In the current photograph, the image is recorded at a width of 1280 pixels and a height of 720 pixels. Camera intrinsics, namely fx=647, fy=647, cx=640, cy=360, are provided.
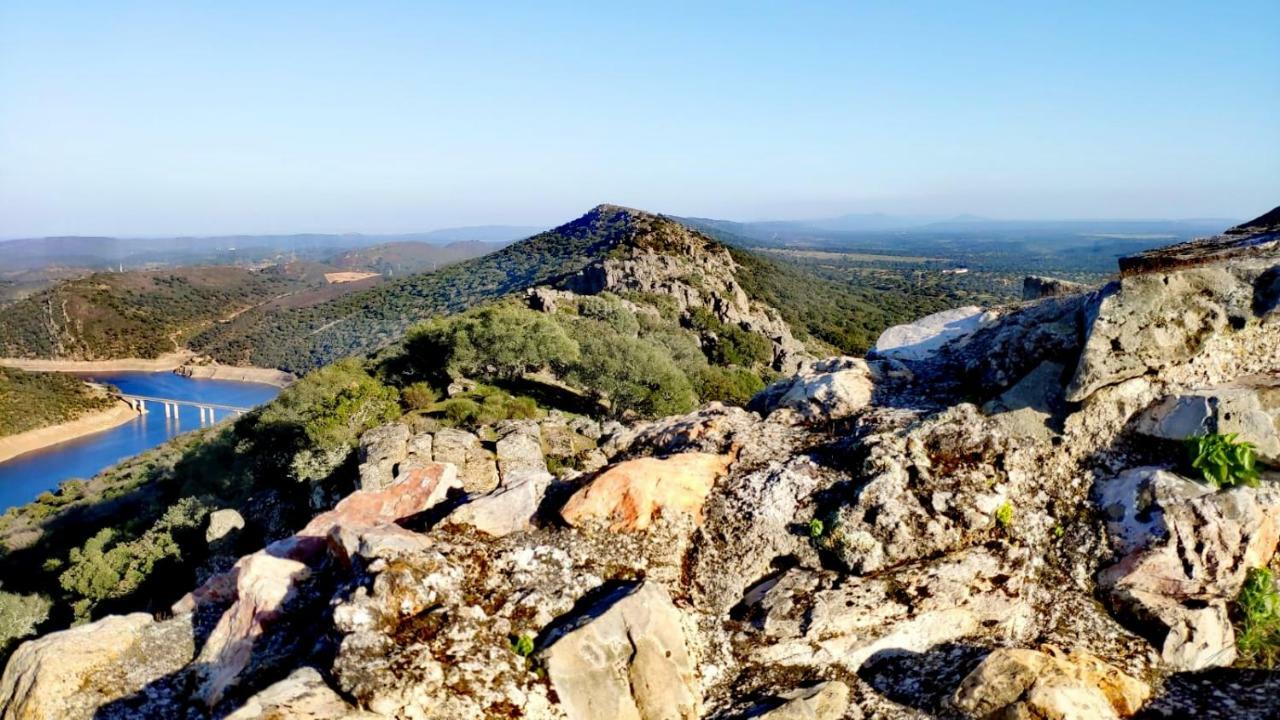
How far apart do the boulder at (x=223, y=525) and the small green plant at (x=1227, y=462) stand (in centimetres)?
2122

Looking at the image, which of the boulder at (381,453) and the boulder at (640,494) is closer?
the boulder at (640,494)

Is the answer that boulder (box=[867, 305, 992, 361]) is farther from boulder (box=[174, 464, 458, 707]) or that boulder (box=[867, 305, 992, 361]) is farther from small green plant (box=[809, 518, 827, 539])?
boulder (box=[174, 464, 458, 707])

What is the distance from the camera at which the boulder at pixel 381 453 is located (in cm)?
1410

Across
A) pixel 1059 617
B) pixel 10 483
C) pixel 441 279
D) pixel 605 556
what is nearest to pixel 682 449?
pixel 605 556

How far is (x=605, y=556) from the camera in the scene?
940cm

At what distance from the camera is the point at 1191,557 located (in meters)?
8.90

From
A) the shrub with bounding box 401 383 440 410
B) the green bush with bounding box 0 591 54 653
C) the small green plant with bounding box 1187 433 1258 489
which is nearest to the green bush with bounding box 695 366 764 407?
the shrub with bounding box 401 383 440 410

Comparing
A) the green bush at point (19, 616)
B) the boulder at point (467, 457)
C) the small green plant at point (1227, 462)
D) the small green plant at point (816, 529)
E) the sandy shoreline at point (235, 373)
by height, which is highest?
the small green plant at point (1227, 462)

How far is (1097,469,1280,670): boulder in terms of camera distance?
840 cm

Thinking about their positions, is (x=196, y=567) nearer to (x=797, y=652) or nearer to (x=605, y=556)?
(x=605, y=556)

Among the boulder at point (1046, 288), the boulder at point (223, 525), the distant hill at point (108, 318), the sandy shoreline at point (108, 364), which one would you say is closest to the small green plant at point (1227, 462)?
the boulder at point (1046, 288)

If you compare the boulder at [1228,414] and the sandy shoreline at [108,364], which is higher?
the boulder at [1228,414]

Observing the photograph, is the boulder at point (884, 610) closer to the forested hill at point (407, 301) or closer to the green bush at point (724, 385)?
the green bush at point (724, 385)

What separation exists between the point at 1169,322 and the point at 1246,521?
322 cm
